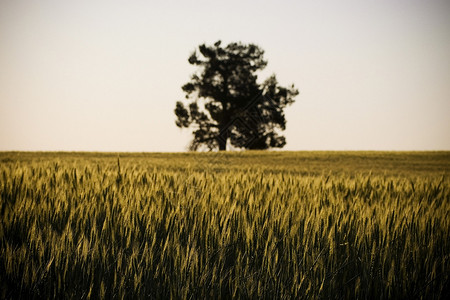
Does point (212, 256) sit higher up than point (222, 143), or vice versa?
point (222, 143)

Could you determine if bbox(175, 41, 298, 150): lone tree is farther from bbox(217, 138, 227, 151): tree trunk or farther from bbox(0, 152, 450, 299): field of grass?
bbox(0, 152, 450, 299): field of grass

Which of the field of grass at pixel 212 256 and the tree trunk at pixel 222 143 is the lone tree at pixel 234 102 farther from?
the field of grass at pixel 212 256

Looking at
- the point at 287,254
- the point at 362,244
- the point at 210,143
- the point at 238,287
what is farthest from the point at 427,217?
the point at 210,143

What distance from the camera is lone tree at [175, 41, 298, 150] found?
1074 inches

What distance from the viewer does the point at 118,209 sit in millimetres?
2613

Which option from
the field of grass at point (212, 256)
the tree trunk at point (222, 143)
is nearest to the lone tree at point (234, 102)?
the tree trunk at point (222, 143)

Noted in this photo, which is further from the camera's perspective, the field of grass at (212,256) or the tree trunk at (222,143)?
the tree trunk at (222,143)

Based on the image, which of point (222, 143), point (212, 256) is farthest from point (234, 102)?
point (212, 256)

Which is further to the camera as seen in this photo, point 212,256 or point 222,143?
point 222,143

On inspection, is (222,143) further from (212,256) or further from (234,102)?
(212,256)

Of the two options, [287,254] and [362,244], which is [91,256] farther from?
[362,244]

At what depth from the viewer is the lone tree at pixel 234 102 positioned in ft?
89.5

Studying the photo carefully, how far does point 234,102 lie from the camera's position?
27828 millimetres

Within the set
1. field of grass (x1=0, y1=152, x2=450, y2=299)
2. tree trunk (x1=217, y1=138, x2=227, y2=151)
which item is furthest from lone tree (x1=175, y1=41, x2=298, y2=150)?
field of grass (x1=0, y1=152, x2=450, y2=299)
